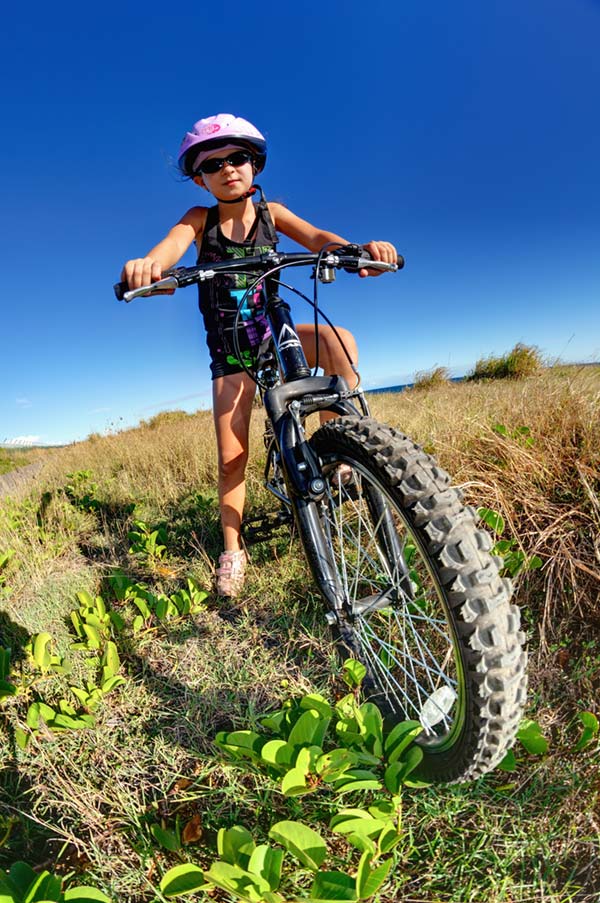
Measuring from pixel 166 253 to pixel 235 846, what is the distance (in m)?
2.08

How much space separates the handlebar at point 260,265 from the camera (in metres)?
1.46

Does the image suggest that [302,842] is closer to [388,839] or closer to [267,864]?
[267,864]

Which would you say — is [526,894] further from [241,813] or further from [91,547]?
[91,547]

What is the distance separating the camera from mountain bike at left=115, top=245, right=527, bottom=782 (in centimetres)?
97

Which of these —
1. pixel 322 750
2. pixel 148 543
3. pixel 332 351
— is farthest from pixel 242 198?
pixel 322 750

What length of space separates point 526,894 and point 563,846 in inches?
6.2

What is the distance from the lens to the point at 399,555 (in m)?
1.49

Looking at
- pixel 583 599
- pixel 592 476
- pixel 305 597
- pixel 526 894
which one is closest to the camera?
pixel 526 894

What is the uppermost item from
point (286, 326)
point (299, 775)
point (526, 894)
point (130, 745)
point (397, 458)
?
point (286, 326)

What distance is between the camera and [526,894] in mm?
936

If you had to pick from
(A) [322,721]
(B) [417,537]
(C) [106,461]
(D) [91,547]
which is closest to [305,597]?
(A) [322,721]

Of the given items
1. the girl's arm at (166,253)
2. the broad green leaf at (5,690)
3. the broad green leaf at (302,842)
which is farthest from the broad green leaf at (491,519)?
the broad green leaf at (5,690)

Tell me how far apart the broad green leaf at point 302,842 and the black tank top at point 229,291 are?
197 cm

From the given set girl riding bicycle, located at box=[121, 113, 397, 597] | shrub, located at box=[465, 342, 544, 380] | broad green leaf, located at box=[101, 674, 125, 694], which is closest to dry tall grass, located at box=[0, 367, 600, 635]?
girl riding bicycle, located at box=[121, 113, 397, 597]
